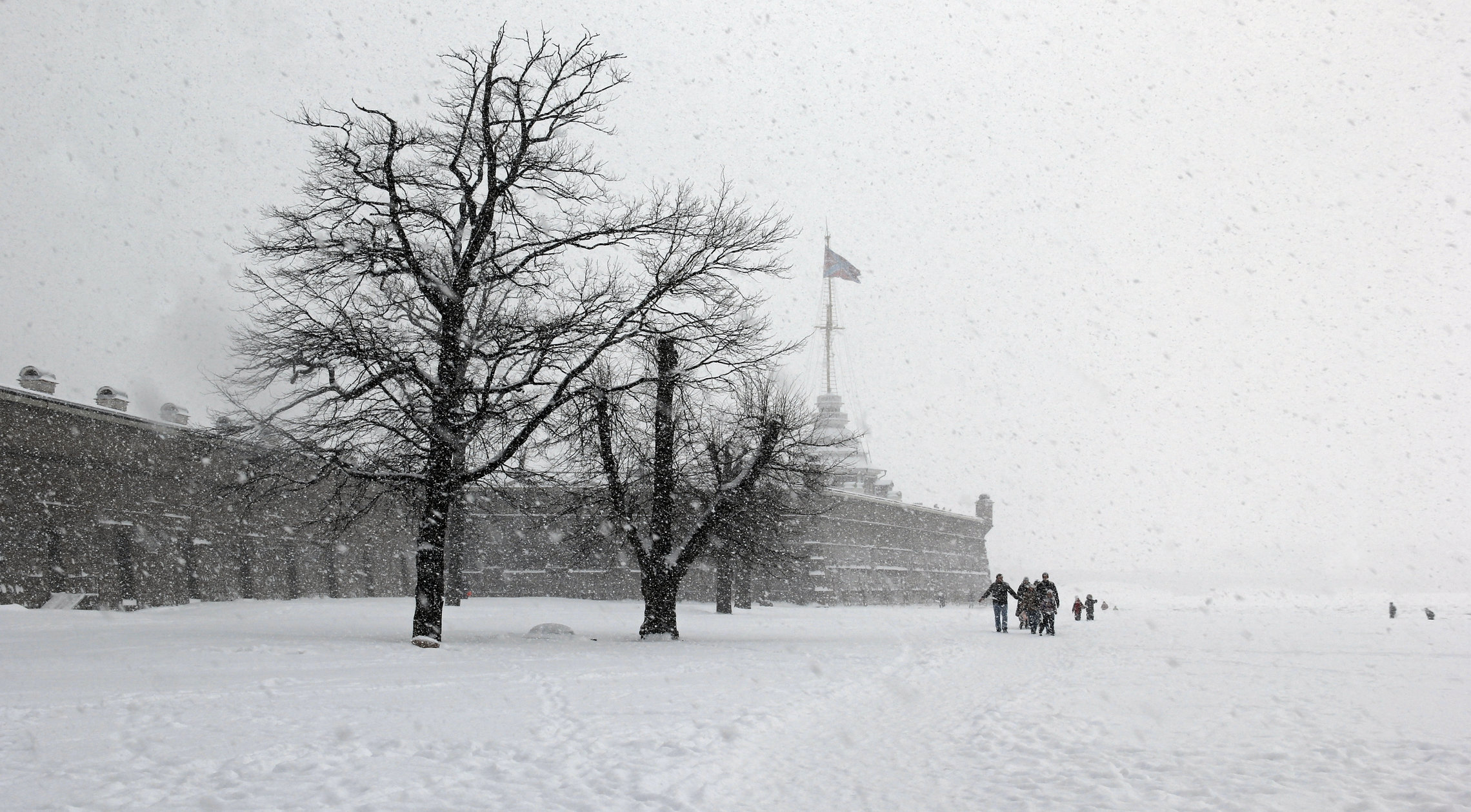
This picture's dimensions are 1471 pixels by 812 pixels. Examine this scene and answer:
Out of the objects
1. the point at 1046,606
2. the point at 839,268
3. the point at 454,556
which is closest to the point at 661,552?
the point at 1046,606

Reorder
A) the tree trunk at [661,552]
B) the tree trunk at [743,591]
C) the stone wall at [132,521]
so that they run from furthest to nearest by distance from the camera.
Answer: the tree trunk at [743,591] < the stone wall at [132,521] < the tree trunk at [661,552]

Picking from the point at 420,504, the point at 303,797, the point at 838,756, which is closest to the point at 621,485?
the point at 420,504

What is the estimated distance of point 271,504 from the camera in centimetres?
4012

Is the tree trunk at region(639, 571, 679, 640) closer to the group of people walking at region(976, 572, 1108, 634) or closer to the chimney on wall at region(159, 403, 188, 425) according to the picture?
the group of people walking at region(976, 572, 1108, 634)

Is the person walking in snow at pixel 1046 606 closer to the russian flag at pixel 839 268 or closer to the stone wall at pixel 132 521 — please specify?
the stone wall at pixel 132 521

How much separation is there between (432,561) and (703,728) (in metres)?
9.91

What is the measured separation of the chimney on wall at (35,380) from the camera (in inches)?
1268

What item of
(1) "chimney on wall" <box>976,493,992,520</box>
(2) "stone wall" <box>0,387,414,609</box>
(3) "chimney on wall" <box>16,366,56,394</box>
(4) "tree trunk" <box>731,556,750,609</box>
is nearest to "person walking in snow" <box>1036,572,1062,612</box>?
(2) "stone wall" <box>0,387,414,609</box>

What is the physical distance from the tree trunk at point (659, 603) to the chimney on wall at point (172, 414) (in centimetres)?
2490

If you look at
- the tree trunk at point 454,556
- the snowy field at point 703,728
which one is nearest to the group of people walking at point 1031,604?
the snowy field at point 703,728

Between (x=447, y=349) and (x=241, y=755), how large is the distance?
11141mm

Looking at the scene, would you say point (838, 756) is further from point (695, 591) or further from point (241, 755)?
point (695, 591)

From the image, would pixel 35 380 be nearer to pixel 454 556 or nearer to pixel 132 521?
pixel 132 521

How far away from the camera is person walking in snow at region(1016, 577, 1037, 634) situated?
27078 millimetres
